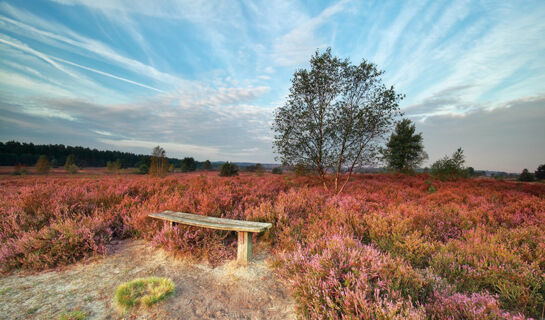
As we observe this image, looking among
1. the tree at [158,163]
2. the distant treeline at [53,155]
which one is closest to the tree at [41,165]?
the distant treeline at [53,155]

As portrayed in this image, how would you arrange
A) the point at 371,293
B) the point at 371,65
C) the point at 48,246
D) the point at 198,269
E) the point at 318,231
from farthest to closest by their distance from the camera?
1. the point at 371,65
2. the point at 318,231
3. the point at 48,246
4. the point at 198,269
5. the point at 371,293

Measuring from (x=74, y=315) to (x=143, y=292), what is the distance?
Result: 700 millimetres

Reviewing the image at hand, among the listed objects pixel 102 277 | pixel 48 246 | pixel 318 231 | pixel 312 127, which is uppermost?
pixel 312 127

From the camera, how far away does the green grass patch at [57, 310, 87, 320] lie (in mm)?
2431

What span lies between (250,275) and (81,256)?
3.35 meters

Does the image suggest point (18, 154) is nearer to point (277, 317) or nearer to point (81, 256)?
point (81, 256)

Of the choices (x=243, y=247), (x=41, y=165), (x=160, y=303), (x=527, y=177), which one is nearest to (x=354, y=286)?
(x=243, y=247)

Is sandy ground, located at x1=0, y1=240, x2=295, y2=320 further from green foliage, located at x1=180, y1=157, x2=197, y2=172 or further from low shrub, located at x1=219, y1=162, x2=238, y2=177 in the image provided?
green foliage, located at x1=180, y1=157, x2=197, y2=172

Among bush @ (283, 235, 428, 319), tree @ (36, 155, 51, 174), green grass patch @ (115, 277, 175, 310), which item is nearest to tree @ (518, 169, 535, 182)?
bush @ (283, 235, 428, 319)

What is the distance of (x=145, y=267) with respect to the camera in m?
3.72

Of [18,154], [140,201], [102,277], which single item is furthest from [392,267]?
[18,154]

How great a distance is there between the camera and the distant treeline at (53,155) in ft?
199

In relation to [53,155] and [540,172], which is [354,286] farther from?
[53,155]

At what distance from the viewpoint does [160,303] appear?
2711mm
